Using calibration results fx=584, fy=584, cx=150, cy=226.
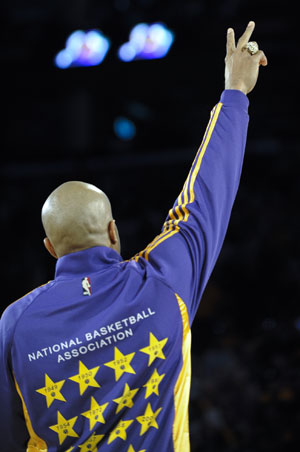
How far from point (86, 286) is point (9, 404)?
0.31 meters

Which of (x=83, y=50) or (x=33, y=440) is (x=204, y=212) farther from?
(x=83, y=50)

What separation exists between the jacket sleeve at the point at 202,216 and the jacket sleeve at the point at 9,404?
0.33 metres

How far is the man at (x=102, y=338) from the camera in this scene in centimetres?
123

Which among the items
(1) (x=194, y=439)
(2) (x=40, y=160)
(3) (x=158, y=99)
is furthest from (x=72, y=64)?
(1) (x=194, y=439)

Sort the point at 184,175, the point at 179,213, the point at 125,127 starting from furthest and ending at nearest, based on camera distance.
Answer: the point at 125,127 < the point at 184,175 < the point at 179,213

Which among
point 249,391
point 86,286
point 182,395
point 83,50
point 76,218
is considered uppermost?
point 83,50

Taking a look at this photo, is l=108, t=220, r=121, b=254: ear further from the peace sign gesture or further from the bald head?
the peace sign gesture

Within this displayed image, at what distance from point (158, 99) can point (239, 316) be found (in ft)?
14.3

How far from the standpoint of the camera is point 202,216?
1.32m

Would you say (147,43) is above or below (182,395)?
above

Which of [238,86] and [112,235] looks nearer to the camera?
[112,235]

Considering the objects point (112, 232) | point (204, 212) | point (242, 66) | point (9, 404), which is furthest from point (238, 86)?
point (9, 404)

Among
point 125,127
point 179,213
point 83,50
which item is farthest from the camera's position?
point 125,127

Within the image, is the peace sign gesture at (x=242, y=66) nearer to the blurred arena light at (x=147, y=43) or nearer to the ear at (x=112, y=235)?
the ear at (x=112, y=235)
